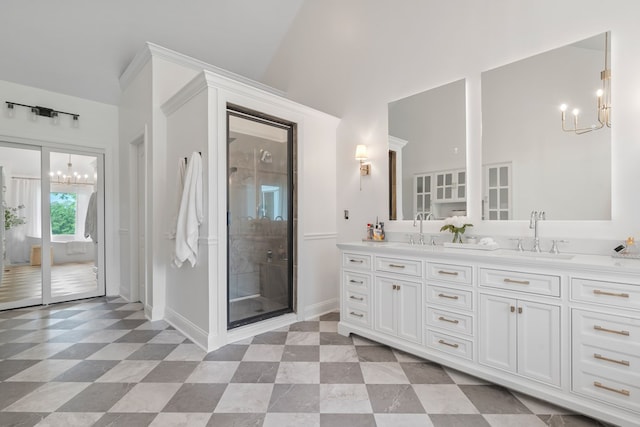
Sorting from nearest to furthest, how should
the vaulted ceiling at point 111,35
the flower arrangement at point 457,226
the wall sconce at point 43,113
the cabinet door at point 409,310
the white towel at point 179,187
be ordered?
the cabinet door at point 409,310
the flower arrangement at point 457,226
the white towel at point 179,187
the vaulted ceiling at point 111,35
the wall sconce at point 43,113

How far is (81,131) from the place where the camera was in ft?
13.7

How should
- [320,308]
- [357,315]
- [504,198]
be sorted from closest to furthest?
[504,198]
[357,315]
[320,308]

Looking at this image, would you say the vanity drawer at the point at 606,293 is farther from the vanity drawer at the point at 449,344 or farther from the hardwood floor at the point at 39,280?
the hardwood floor at the point at 39,280

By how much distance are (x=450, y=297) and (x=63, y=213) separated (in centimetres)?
479

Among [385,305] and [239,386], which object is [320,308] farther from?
[239,386]

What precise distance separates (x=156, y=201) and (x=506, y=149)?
3.44m

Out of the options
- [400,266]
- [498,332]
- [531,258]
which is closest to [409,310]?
[400,266]

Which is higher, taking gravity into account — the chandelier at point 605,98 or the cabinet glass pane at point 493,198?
the chandelier at point 605,98

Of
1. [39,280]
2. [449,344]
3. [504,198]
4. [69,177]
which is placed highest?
[69,177]

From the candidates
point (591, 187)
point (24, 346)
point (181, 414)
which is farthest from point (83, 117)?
point (591, 187)

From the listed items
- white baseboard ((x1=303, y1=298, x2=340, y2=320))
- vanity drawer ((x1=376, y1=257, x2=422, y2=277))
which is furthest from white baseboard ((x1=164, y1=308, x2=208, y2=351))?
vanity drawer ((x1=376, y1=257, x2=422, y2=277))

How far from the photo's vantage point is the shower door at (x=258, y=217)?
293 centimetres

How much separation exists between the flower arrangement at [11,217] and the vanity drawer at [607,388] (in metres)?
5.66

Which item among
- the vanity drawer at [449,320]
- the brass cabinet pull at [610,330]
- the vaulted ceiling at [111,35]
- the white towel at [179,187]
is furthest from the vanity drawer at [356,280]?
the vaulted ceiling at [111,35]
